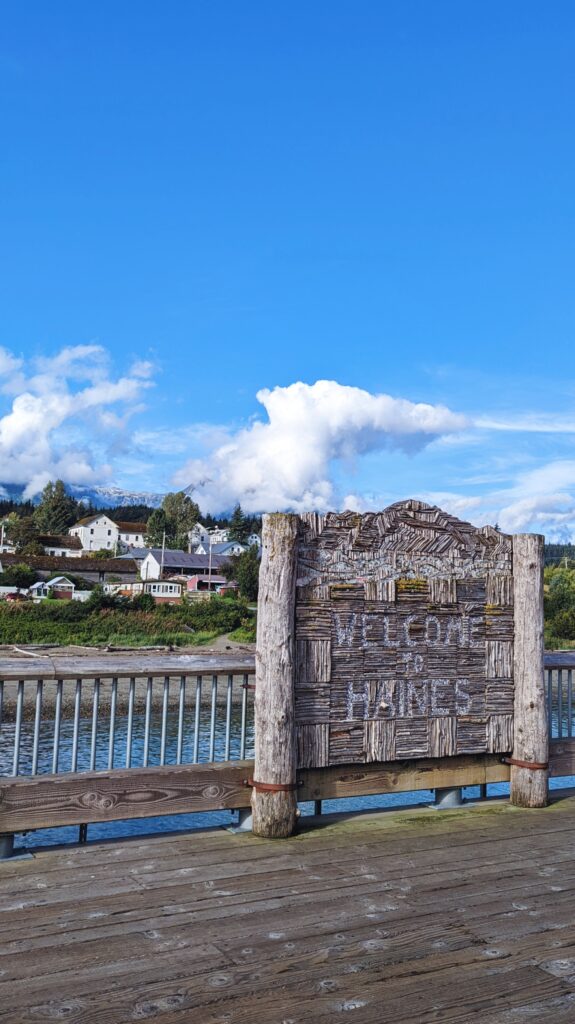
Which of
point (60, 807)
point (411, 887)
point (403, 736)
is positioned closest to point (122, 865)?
point (60, 807)

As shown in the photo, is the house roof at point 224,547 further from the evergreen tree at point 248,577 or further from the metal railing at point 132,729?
the metal railing at point 132,729

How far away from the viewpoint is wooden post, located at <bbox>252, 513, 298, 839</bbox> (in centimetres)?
489

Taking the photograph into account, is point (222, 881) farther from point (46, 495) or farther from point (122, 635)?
point (46, 495)

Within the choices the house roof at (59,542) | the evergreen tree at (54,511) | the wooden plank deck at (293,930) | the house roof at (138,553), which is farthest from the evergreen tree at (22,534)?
the wooden plank deck at (293,930)

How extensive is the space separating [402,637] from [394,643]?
0.25ft

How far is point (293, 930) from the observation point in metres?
3.47

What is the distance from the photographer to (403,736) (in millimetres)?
5375

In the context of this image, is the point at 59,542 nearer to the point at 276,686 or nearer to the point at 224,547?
the point at 224,547

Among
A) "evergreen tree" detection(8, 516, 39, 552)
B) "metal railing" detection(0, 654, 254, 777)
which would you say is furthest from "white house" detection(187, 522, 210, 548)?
"metal railing" detection(0, 654, 254, 777)

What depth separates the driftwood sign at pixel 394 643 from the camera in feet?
16.3

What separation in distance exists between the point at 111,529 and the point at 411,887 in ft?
359

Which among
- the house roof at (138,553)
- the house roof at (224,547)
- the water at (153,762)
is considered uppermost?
the house roof at (224,547)

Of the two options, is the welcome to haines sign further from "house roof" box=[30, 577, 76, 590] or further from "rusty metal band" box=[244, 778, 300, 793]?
"house roof" box=[30, 577, 76, 590]

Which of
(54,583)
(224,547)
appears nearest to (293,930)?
(54,583)
